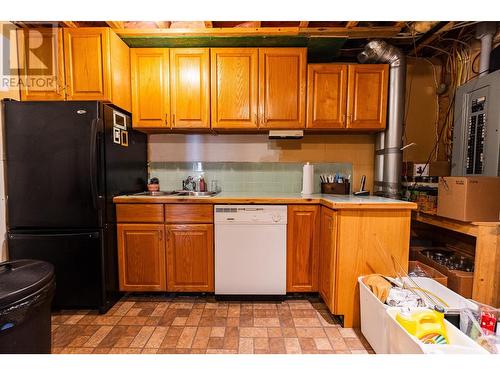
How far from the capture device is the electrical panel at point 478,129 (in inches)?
67.8

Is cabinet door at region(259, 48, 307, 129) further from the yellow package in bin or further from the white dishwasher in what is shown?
the yellow package in bin

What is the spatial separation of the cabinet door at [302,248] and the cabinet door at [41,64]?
2.15 meters

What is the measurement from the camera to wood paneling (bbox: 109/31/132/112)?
6.42 feet

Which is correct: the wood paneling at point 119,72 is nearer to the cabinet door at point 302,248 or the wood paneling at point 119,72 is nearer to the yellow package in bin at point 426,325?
the cabinet door at point 302,248

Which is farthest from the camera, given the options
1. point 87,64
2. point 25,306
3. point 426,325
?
point 87,64

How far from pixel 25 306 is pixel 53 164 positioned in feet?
3.92

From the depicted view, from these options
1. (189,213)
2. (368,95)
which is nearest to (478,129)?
(368,95)

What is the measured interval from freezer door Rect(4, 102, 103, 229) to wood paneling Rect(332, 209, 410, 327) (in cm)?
182

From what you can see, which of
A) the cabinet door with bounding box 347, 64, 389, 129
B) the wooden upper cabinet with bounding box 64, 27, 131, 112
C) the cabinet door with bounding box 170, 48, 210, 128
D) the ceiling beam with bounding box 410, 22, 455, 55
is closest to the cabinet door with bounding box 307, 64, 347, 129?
the cabinet door with bounding box 347, 64, 389, 129

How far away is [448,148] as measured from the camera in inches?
95.1

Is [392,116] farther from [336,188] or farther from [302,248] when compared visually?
[302,248]

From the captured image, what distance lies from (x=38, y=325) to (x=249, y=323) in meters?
1.23

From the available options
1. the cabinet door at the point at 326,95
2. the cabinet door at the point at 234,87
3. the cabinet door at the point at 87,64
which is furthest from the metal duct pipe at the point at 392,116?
the cabinet door at the point at 87,64

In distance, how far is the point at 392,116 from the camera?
2.22m
